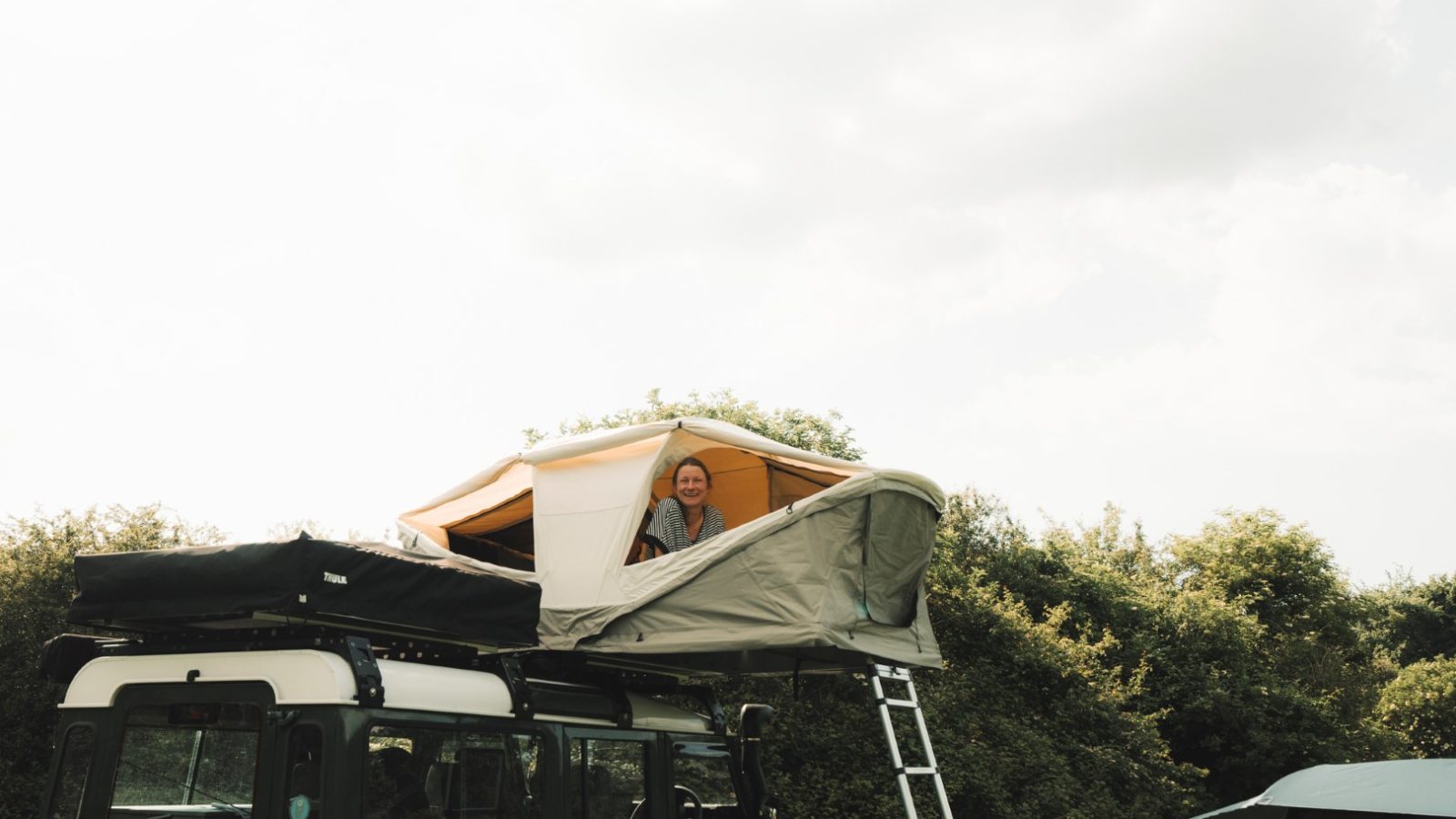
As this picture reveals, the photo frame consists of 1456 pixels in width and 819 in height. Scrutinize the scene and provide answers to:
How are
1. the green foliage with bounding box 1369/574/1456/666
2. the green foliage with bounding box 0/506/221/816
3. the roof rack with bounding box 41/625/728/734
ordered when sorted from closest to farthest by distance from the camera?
the roof rack with bounding box 41/625/728/734 < the green foliage with bounding box 0/506/221/816 < the green foliage with bounding box 1369/574/1456/666

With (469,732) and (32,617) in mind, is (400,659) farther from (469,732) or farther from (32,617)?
(32,617)

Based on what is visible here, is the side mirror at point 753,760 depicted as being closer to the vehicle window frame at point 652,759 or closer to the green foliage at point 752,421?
the vehicle window frame at point 652,759

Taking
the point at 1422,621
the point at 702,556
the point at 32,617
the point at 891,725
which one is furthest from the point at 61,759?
the point at 1422,621

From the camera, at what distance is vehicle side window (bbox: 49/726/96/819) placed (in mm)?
4316

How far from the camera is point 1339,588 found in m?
31.1

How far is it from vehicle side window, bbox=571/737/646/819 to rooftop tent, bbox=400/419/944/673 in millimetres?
544

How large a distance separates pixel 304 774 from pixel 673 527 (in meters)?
3.37

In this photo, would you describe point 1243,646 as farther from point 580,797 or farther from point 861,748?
point 580,797

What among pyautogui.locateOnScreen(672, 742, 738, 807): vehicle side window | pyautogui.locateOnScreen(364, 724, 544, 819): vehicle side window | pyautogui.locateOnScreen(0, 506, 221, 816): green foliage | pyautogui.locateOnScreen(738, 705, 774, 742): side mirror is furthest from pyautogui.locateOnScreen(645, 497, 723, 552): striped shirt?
pyautogui.locateOnScreen(0, 506, 221, 816): green foliage

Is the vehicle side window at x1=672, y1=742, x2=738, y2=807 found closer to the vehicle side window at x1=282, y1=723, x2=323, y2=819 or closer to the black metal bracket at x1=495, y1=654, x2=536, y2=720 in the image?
the black metal bracket at x1=495, y1=654, x2=536, y2=720

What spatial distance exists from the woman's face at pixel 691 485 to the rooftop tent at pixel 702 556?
12 cm

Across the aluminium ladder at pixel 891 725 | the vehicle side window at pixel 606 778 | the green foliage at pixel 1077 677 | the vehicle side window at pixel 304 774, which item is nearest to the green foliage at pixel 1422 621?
the green foliage at pixel 1077 677

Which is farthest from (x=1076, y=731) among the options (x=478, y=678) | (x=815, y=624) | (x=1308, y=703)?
(x=478, y=678)

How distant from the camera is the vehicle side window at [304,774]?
3848mm
